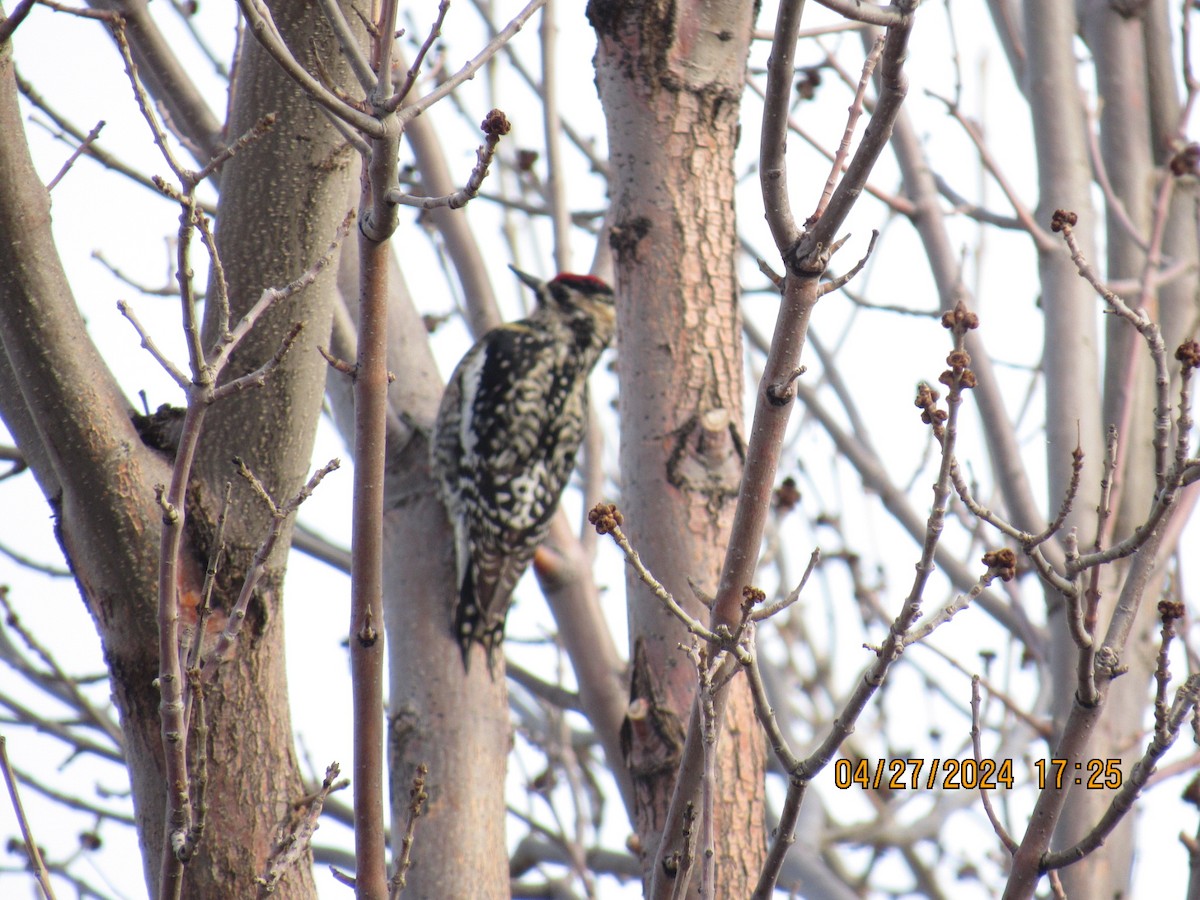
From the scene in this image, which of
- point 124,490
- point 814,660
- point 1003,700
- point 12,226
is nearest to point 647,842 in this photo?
point 1003,700

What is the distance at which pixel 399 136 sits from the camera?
151 cm

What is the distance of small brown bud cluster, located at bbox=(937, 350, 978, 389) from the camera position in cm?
159

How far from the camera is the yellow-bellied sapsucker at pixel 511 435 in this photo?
4066 millimetres

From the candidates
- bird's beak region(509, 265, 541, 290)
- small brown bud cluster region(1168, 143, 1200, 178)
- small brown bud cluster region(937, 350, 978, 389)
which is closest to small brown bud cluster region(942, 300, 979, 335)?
small brown bud cluster region(937, 350, 978, 389)

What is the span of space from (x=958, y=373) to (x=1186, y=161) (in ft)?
8.05

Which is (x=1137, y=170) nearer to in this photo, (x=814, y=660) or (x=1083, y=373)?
(x=1083, y=373)

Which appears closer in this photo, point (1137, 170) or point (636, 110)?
point (636, 110)

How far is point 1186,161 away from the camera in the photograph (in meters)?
3.59

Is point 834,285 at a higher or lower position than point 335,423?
lower

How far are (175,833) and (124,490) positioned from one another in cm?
61

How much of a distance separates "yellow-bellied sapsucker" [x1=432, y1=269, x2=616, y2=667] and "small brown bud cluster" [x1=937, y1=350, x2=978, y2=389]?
2176mm

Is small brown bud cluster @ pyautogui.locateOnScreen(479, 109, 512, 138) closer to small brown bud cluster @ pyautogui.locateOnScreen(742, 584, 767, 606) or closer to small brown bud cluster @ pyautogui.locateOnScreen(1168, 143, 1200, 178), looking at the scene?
small brown bud cluster @ pyautogui.locateOnScreen(742, 584, 767, 606)

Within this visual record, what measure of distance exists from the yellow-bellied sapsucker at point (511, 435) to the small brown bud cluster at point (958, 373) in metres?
2.18

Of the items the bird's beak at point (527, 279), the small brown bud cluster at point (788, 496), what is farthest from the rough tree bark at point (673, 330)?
the bird's beak at point (527, 279)
